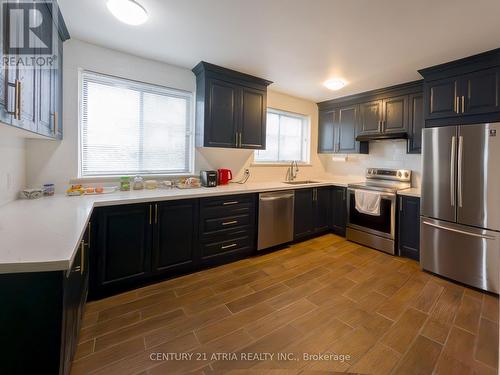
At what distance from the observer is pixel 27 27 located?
136 centimetres

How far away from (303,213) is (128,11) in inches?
124

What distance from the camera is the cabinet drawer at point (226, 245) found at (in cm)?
270

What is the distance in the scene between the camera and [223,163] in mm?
3463

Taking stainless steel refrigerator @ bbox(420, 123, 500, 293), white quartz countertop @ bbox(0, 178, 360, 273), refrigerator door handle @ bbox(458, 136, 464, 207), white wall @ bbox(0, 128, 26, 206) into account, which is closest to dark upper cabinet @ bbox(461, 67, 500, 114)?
stainless steel refrigerator @ bbox(420, 123, 500, 293)

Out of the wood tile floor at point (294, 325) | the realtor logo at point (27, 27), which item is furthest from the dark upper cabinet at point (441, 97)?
the realtor logo at point (27, 27)

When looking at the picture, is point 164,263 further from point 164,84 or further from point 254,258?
point 164,84

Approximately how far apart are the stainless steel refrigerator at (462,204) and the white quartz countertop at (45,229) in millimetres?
2920

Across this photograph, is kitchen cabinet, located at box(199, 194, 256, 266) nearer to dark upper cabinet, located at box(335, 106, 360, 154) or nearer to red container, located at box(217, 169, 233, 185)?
red container, located at box(217, 169, 233, 185)

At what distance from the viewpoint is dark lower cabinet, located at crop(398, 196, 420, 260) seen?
9.98ft

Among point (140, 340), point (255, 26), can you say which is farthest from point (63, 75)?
point (140, 340)

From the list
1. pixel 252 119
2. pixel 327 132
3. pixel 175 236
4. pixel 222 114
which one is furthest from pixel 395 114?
pixel 175 236

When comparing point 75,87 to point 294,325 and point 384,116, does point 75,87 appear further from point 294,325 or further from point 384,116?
point 384,116

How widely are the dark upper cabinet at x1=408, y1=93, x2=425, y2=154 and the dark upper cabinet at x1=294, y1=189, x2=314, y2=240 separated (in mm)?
1563

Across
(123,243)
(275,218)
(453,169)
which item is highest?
(453,169)
